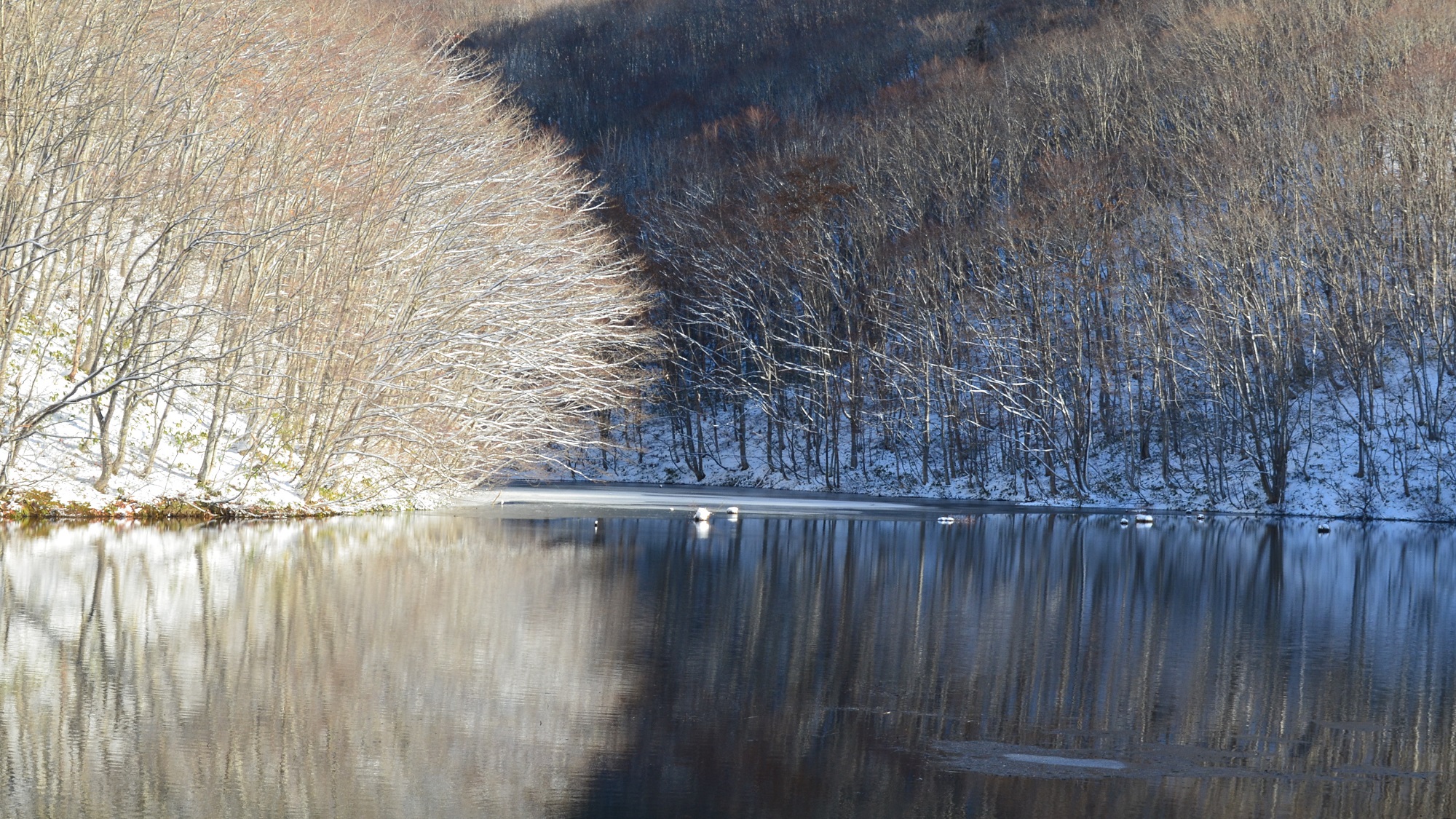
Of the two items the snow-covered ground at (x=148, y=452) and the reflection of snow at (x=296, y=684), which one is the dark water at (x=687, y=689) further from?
the snow-covered ground at (x=148, y=452)

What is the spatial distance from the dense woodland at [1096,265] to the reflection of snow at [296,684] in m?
32.4

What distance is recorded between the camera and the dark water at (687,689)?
24.7 ft

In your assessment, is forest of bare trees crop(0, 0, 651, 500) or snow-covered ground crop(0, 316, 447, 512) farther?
snow-covered ground crop(0, 316, 447, 512)

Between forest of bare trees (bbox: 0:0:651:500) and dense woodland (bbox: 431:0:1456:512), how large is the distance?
19001mm

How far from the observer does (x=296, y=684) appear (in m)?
9.78

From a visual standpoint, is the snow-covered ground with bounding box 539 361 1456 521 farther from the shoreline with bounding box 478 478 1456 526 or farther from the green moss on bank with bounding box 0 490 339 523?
the green moss on bank with bounding box 0 490 339 523

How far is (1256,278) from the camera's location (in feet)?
143

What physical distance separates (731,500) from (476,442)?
12935mm

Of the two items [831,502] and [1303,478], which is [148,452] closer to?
[831,502]

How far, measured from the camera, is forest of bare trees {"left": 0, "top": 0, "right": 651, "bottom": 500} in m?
22.8

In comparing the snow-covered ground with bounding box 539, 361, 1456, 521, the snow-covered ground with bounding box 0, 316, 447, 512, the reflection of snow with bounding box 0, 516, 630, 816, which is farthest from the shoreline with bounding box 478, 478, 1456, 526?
the reflection of snow with bounding box 0, 516, 630, 816

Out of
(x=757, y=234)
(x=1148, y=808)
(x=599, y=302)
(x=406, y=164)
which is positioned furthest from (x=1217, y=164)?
(x=1148, y=808)

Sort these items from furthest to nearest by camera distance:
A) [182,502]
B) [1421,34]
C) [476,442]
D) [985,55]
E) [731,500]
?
[985,55] → [1421,34] → [731,500] → [476,442] → [182,502]

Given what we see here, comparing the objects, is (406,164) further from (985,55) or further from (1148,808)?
(985,55)
